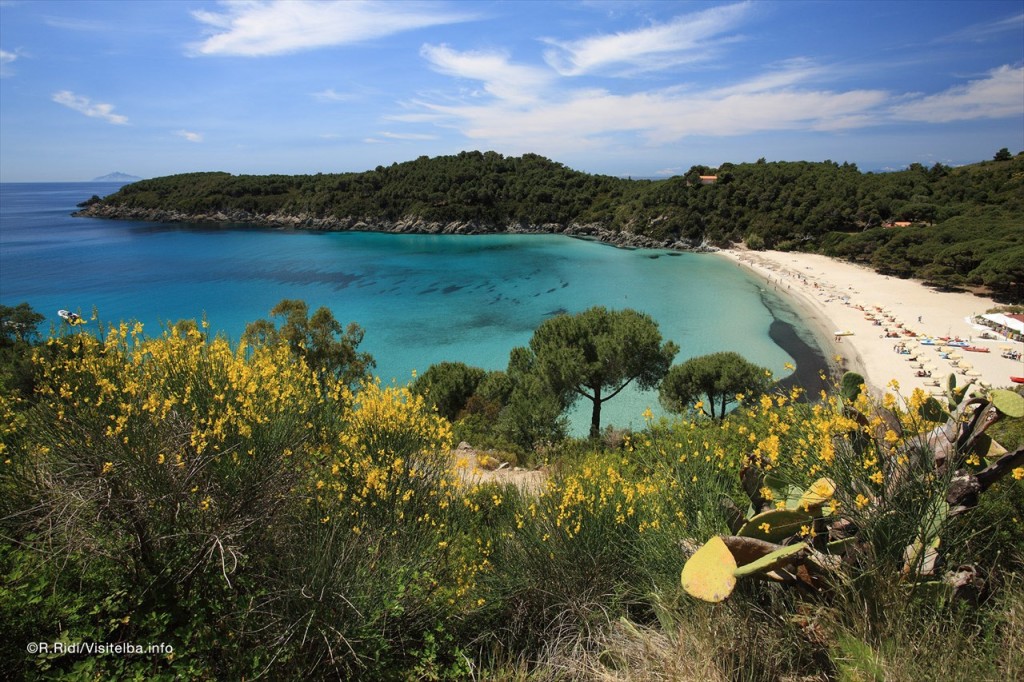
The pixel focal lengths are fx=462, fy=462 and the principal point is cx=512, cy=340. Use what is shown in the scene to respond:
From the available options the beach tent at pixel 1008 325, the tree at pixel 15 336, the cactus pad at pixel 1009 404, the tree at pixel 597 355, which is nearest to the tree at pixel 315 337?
the tree at pixel 15 336

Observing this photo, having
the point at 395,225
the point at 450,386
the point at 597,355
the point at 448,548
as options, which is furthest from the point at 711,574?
the point at 395,225

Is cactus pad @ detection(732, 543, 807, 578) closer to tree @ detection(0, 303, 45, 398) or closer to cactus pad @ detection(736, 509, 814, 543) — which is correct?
cactus pad @ detection(736, 509, 814, 543)

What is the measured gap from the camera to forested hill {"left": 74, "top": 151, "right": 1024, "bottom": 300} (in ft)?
161

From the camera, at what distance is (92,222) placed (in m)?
111

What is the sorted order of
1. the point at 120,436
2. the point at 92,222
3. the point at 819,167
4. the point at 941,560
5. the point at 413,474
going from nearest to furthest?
the point at 941,560, the point at 120,436, the point at 413,474, the point at 819,167, the point at 92,222

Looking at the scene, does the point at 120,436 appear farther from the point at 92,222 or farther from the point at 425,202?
the point at 92,222

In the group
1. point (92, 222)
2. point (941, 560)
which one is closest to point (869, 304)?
point (941, 560)

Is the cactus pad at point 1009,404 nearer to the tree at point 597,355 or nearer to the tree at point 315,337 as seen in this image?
the tree at point 597,355

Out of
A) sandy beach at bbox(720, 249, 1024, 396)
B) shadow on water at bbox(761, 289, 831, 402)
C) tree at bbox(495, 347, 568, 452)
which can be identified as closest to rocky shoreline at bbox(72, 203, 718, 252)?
sandy beach at bbox(720, 249, 1024, 396)

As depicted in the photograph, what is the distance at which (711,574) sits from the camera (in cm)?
334

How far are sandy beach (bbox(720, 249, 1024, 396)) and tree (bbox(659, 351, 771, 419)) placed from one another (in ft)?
16.5

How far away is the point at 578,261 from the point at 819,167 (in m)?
53.3

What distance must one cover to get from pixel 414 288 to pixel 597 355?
37.8m

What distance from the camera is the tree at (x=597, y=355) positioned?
18312mm
